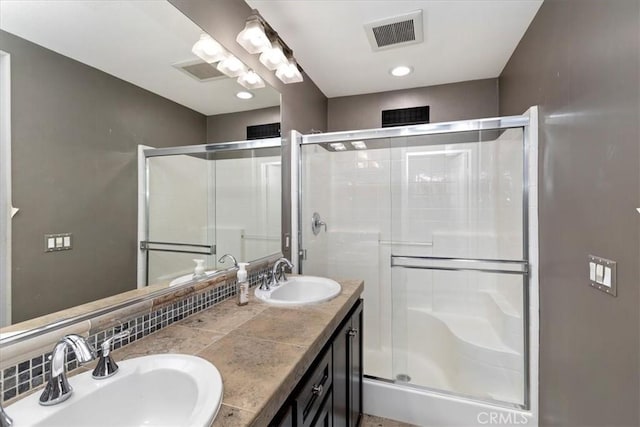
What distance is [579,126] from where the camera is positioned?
124 cm

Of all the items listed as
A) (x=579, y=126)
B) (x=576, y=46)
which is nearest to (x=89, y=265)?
(x=579, y=126)

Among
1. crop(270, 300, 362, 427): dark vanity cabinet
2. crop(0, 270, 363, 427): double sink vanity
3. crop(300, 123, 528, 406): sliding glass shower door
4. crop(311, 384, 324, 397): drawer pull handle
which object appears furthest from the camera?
crop(300, 123, 528, 406): sliding glass shower door

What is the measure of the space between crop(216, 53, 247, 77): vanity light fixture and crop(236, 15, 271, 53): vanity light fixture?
0.09 m

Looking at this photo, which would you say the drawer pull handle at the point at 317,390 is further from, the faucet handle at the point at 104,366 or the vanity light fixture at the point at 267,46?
the vanity light fixture at the point at 267,46

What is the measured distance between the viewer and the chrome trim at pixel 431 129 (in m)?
1.77

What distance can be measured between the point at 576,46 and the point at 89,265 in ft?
6.85

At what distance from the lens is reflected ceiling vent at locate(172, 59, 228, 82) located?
125cm

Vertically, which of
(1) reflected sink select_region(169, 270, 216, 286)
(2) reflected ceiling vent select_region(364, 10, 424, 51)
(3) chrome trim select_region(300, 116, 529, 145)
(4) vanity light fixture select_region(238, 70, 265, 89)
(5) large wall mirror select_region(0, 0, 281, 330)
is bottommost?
(1) reflected sink select_region(169, 270, 216, 286)

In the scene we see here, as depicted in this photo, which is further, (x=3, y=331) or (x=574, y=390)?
(x=574, y=390)

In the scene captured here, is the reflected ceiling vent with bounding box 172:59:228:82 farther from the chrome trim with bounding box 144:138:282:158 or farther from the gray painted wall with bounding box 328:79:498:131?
the gray painted wall with bounding box 328:79:498:131

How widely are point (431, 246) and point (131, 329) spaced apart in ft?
7.51

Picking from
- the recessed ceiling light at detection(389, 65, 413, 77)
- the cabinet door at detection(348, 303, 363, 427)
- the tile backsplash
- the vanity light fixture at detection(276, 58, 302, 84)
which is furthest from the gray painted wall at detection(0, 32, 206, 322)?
the recessed ceiling light at detection(389, 65, 413, 77)

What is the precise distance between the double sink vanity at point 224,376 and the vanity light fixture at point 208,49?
118 centimetres

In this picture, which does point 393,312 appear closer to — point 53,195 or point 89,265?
point 89,265
